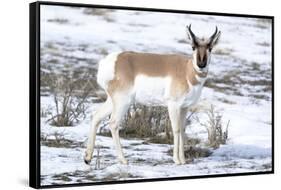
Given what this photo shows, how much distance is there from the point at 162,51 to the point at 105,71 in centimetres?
45

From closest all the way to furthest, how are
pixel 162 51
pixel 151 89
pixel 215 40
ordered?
pixel 151 89 < pixel 162 51 < pixel 215 40

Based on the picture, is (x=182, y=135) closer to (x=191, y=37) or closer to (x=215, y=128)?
(x=215, y=128)

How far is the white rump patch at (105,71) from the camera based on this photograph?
16.4ft

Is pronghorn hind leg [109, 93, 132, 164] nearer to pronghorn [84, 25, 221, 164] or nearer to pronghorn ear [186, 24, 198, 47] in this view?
pronghorn [84, 25, 221, 164]

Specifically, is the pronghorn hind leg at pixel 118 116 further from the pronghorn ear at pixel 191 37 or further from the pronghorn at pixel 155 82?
the pronghorn ear at pixel 191 37

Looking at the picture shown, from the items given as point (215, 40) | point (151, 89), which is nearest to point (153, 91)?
point (151, 89)

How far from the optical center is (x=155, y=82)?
5.12 m

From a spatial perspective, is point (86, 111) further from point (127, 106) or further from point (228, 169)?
point (228, 169)

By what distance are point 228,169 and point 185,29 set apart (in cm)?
104

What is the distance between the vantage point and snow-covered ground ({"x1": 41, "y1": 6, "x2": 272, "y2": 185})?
487 centimetres

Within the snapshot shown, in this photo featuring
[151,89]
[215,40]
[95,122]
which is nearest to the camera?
[95,122]

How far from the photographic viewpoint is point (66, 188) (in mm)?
4906

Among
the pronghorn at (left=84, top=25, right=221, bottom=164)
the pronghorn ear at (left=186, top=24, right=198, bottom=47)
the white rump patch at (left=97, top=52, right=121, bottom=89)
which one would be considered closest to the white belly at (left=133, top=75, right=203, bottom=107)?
the pronghorn at (left=84, top=25, right=221, bottom=164)

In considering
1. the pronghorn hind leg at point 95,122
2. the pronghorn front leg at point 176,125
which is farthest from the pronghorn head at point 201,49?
the pronghorn hind leg at point 95,122
